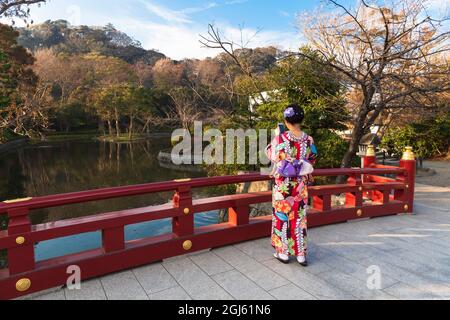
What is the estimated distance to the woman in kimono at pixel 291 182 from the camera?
9.48ft

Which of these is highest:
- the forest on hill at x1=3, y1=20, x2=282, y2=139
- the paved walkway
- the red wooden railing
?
the forest on hill at x1=3, y1=20, x2=282, y2=139

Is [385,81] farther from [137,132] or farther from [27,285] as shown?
[137,132]

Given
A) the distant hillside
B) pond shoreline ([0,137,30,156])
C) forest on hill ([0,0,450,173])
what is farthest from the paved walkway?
the distant hillside

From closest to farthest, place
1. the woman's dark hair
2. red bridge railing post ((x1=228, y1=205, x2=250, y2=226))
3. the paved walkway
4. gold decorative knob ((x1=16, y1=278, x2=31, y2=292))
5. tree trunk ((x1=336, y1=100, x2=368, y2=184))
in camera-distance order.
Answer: gold decorative knob ((x1=16, y1=278, x2=31, y2=292)) → the paved walkway → the woman's dark hair → red bridge railing post ((x1=228, y1=205, x2=250, y2=226)) → tree trunk ((x1=336, y1=100, x2=368, y2=184))

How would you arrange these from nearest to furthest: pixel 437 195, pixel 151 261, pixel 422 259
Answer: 1. pixel 151 261
2. pixel 422 259
3. pixel 437 195

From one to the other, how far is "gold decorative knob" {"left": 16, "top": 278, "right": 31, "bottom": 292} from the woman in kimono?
211 centimetres

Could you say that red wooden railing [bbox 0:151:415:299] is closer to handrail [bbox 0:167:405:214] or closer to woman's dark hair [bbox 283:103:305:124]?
handrail [bbox 0:167:405:214]

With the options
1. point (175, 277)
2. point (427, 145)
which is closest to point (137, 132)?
point (427, 145)

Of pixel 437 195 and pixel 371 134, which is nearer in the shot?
pixel 437 195

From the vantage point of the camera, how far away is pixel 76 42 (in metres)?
59.2

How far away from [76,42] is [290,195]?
6672 cm

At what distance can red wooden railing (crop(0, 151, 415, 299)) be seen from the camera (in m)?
2.42
